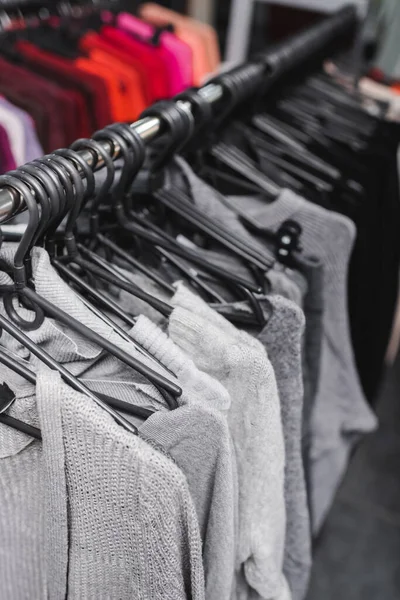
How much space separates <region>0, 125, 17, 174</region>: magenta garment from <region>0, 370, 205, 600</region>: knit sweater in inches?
25.2

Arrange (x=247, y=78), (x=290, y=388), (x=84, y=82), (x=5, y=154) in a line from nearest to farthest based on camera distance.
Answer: (x=290, y=388), (x=247, y=78), (x=5, y=154), (x=84, y=82)

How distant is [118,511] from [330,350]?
476mm

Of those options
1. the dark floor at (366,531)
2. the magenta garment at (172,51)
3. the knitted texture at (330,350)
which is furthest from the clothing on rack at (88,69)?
the dark floor at (366,531)

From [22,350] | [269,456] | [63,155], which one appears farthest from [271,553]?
[63,155]

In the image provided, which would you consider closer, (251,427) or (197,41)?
(251,427)

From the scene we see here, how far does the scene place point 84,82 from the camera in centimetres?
113

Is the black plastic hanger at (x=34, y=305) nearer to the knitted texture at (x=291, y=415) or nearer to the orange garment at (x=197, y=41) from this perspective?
the knitted texture at (x=291, y=415)

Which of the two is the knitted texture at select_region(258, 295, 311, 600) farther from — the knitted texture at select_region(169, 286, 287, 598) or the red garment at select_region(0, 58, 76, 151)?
the red garment at select_region(0, 58, 76, 151)

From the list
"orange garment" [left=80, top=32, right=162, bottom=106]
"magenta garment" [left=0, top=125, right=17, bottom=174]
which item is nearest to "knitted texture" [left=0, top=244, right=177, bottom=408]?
"magenta garment" [left=0, top=125, right=17, bottom=174]

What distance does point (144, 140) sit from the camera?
59 cm

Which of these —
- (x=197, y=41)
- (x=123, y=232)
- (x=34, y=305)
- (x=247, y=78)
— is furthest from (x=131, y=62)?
(x=34, y=305)

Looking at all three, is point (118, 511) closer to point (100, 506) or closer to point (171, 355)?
point (100, 506)

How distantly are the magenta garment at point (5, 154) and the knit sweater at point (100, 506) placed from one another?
2.10 feet

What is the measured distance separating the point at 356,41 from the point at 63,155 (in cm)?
127
